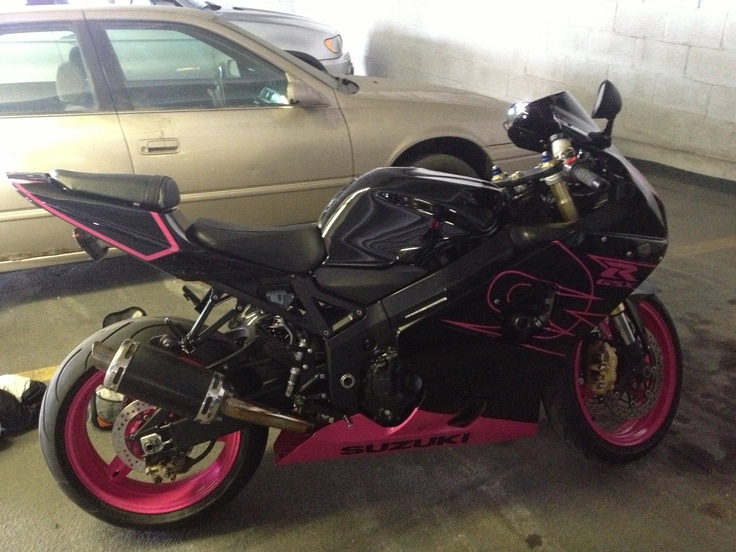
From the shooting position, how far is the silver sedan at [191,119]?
11.3 ft

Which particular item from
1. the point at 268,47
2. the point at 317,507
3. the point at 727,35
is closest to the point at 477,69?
the point at 727,35

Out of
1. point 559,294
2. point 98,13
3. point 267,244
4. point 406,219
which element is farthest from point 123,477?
point 98,13

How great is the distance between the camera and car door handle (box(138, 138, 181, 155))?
354 centimetres

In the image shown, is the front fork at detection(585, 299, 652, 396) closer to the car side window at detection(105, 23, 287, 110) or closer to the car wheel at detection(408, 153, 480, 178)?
the car wheel at detection(408, 153, 480, 178)

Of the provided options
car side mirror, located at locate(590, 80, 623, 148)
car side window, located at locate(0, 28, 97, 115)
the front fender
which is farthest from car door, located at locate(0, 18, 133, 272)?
the front fender

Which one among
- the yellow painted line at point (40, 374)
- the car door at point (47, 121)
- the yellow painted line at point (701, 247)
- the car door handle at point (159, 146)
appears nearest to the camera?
the yellow painted line at point (40, 374)

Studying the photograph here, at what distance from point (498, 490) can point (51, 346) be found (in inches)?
91.6

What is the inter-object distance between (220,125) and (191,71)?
17.9 inches

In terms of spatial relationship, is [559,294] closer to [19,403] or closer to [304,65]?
[19,403]

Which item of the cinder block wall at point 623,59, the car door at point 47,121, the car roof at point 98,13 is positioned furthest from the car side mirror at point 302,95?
the cinder block wall at point 623,59

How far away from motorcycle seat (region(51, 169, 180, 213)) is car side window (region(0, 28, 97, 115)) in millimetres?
1901

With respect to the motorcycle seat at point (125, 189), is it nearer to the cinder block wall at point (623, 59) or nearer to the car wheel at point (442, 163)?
the car wheel at point (442, 163)

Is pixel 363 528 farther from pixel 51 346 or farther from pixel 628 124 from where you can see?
pixel 628 124

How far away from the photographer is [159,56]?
12.6ft
